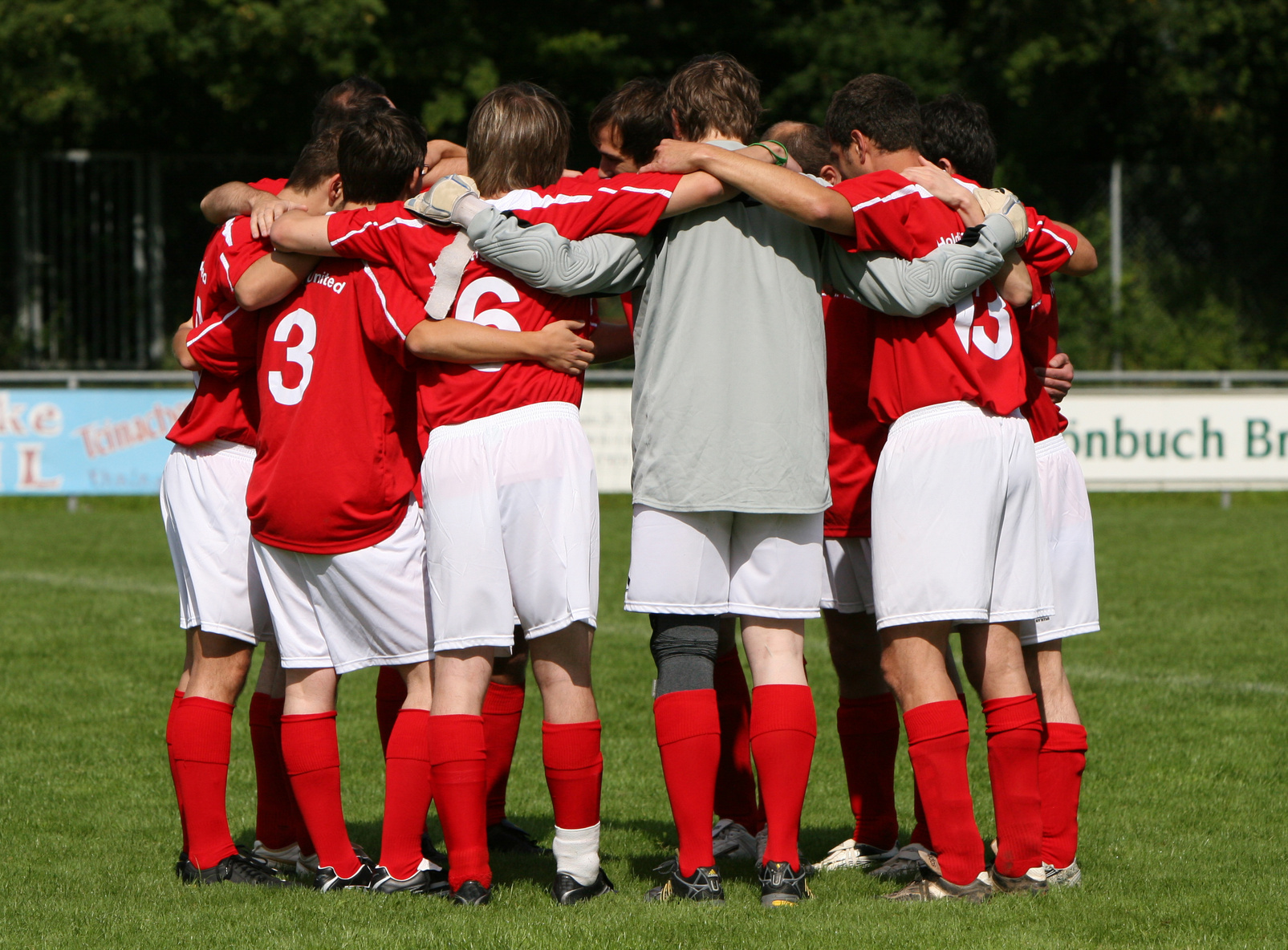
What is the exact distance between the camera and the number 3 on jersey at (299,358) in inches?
158

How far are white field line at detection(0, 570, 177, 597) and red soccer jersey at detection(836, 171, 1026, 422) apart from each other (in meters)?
7.06

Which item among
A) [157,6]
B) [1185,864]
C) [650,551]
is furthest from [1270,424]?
[157,6]

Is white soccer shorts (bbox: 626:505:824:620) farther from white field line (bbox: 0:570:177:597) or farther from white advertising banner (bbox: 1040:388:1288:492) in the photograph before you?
white advertising banner (bbox: 1040:388:1288:492)

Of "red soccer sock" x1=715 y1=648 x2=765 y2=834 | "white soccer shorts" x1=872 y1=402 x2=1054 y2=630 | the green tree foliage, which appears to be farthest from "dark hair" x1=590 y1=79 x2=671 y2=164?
the green tree foliage

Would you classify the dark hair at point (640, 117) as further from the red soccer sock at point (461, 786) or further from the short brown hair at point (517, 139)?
the red soccer sock at point (461, 786)

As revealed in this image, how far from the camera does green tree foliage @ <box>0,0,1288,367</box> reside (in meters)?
19.7

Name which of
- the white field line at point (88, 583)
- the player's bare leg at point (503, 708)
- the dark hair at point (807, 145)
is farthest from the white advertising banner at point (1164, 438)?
the player's bare leg at point (503, 708)

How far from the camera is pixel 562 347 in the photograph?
3.83 meters

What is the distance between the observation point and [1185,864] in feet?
14.3

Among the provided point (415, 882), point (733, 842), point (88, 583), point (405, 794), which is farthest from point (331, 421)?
point (88, 583)

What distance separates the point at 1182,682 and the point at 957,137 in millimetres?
4015

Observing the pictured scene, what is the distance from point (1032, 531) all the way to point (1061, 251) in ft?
2.82

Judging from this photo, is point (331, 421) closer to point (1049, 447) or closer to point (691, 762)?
point (691, 762)

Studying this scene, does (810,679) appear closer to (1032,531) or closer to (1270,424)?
(1032,531)
